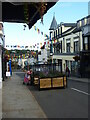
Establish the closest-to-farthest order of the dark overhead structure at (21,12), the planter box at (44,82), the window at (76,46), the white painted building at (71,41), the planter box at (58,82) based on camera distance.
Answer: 1. the dark overhead structure at (21,12)
2. the planter box at (44,82)
3. the planter box at (58,82)
4. the white painted building at (71,41)
5. the window at (76,46)

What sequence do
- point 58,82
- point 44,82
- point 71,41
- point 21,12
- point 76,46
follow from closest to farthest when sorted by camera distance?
point 21,12 → point 44,82 → point 58,82 → point 76,46 → point 71,41

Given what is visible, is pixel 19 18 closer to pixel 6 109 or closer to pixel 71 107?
pixel 6 109

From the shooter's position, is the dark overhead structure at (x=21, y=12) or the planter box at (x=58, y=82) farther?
the planter box at (x=58, y=82)

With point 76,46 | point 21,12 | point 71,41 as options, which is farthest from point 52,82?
point 71,41

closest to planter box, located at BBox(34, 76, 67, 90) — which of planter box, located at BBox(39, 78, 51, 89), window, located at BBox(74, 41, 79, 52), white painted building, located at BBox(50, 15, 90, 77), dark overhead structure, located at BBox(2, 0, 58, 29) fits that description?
planter box, located at BBox(39, 78, 51, 89)

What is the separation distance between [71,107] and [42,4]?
6284mm

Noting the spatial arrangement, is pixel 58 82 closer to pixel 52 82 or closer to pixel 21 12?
pixel 52 82

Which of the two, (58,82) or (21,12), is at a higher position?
(21,12)

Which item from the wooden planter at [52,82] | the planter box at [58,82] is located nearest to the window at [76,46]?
the wooden planter at [52,82]

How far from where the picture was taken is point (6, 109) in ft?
28.3

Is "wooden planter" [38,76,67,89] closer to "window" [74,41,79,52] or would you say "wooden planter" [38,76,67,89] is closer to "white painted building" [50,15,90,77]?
"white painted building" [50,15,90,77]

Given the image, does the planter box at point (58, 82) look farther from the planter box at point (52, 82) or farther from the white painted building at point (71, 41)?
the white painted building at point (71, 41)

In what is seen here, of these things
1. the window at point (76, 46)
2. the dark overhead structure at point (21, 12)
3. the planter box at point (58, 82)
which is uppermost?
the window at point (76, 46)

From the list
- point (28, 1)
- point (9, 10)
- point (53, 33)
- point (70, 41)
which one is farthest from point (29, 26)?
point (53, 33)
